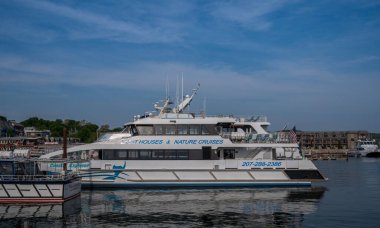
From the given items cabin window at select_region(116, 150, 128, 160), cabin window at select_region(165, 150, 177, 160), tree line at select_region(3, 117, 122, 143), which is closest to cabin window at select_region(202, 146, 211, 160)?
cabin window at select_region(165, 150, 177, 160)

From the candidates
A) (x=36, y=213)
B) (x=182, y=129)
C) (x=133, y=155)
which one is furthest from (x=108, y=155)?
(x=36, y=213)

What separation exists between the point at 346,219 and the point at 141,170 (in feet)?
48.4

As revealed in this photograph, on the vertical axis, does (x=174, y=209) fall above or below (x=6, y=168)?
below

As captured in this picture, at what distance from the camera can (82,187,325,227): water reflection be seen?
1994 centimetres

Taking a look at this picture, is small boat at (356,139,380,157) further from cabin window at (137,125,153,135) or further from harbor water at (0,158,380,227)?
cabin window at (137,125,153,135)

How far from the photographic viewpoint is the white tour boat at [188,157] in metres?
30.7

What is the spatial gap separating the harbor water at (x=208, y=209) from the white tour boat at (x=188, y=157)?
100 centimetres

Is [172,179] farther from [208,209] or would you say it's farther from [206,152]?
[208,209]

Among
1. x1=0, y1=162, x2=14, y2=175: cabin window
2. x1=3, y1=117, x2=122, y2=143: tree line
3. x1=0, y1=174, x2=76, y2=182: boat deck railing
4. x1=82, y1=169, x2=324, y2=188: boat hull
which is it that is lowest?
x1=82, y1=169, x2=324, y2=188: boat hull

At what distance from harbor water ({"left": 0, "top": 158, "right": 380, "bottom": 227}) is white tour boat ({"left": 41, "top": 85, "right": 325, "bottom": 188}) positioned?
100 cm

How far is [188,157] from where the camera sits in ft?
102

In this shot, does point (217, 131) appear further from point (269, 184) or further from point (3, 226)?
point (3, 226)

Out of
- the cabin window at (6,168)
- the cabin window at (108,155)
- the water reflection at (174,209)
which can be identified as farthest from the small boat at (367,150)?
the cabin window at (6,168)

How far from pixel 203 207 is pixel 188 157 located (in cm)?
797
